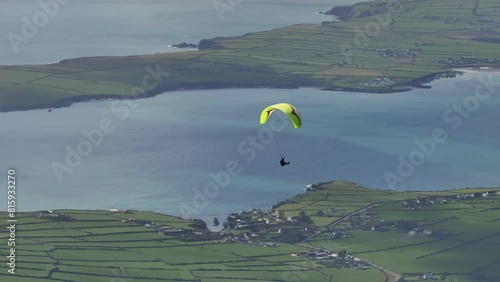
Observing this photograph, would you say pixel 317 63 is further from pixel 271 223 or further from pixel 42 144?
pixel 271 223

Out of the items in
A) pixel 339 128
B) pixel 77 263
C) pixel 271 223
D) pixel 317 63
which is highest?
pixel 317 63

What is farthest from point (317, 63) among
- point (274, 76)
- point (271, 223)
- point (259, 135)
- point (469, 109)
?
point (271, 223)

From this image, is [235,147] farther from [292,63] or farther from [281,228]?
[292,63]

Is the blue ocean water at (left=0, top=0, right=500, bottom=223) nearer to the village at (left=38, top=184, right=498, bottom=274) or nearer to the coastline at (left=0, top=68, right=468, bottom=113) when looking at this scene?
the coastline at (left=0, top=68, right=468, bottom=113)

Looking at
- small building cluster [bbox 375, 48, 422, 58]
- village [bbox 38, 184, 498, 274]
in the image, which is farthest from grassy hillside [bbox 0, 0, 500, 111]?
village [bbox 38, 184, 498, 274]

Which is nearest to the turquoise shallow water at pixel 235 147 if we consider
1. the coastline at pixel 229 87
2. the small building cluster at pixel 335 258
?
the coastline at pixel 229 87

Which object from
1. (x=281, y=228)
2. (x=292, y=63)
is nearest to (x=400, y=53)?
(x=292, y=63)
